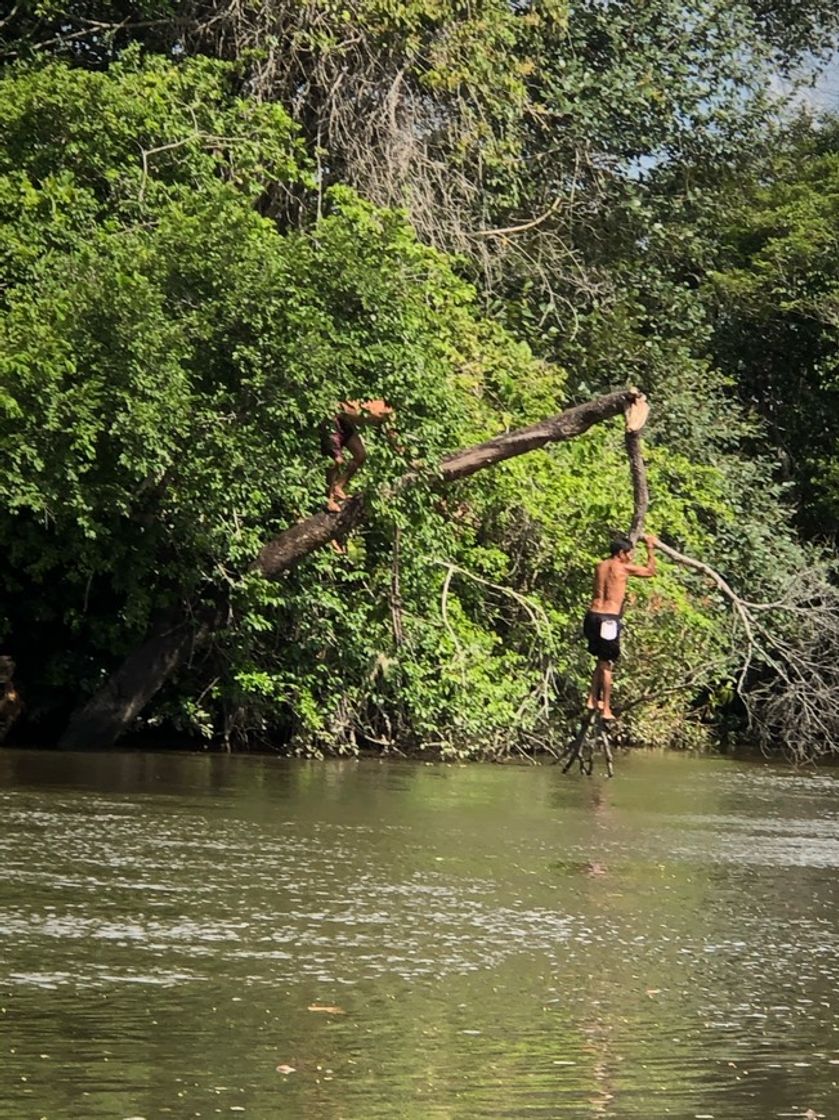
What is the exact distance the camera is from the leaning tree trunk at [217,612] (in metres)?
18.3

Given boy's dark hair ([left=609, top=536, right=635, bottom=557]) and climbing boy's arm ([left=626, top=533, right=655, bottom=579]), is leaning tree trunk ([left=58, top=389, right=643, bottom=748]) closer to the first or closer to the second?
climbing boy's arm ([left=626, top=533, right=655, bottom=579])

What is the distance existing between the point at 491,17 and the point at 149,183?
6507 millimetres

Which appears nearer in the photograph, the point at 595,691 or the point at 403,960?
the point at 403,960

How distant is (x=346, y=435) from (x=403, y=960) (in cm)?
1096

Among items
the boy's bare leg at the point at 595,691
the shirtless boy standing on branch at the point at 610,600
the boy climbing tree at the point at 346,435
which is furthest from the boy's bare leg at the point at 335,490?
the boy's bare leg at the point at 595,691

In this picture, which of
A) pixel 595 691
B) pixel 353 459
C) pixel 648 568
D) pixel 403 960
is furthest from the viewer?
pixel 353 459

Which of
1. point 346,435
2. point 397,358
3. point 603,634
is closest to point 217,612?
point 346,435

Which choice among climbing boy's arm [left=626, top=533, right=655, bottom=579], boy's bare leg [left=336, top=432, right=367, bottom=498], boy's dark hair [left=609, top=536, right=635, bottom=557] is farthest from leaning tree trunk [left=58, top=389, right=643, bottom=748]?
boy's dark hair [left=609, top=536, right=635, bottom=557]

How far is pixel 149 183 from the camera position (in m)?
20.0

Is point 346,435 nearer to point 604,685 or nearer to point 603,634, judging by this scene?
point 603,634

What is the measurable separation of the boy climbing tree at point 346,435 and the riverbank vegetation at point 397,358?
162 millimetres

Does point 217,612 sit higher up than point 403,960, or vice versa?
point 217,612

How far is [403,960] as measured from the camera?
7477mm

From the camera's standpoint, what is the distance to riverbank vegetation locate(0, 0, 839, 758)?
17578 mm
